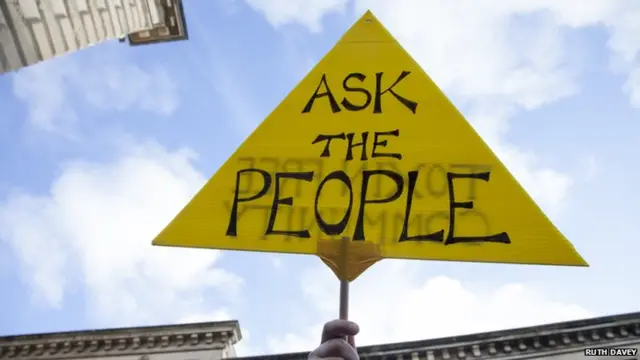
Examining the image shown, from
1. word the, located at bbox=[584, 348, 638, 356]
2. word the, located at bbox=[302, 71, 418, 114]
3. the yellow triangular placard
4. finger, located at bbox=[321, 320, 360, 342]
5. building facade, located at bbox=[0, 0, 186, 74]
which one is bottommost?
word the, located at bbox=[584, 348, 638, 356]

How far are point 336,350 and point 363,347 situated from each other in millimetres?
20906

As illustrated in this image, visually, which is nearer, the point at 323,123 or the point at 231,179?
the point at 231,179

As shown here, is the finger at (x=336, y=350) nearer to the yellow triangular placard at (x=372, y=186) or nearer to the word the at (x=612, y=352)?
the yellow triangular placard at (x=372, y=186)

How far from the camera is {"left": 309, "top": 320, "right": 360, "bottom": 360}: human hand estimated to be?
263 centimetres

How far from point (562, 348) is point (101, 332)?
786 inches

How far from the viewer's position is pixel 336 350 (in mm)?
2637

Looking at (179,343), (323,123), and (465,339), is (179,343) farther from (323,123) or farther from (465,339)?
(323,123)

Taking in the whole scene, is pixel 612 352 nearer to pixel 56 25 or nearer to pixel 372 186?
pixel 372 186

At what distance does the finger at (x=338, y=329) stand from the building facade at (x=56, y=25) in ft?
28.4

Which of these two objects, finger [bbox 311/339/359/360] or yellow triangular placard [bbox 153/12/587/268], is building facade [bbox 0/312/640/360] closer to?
yellow triangular placard [bbox 153/12/587/268]

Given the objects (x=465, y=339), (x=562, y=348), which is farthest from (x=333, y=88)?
(x=562, y=348)

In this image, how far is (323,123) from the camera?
4.27 m

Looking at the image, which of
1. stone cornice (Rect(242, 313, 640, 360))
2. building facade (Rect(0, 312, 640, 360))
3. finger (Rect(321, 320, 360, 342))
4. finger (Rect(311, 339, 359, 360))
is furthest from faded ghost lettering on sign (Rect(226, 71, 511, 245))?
building facade (Rect(0, 312, 640, 360))

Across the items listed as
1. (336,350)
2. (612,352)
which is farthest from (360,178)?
(612,352)
